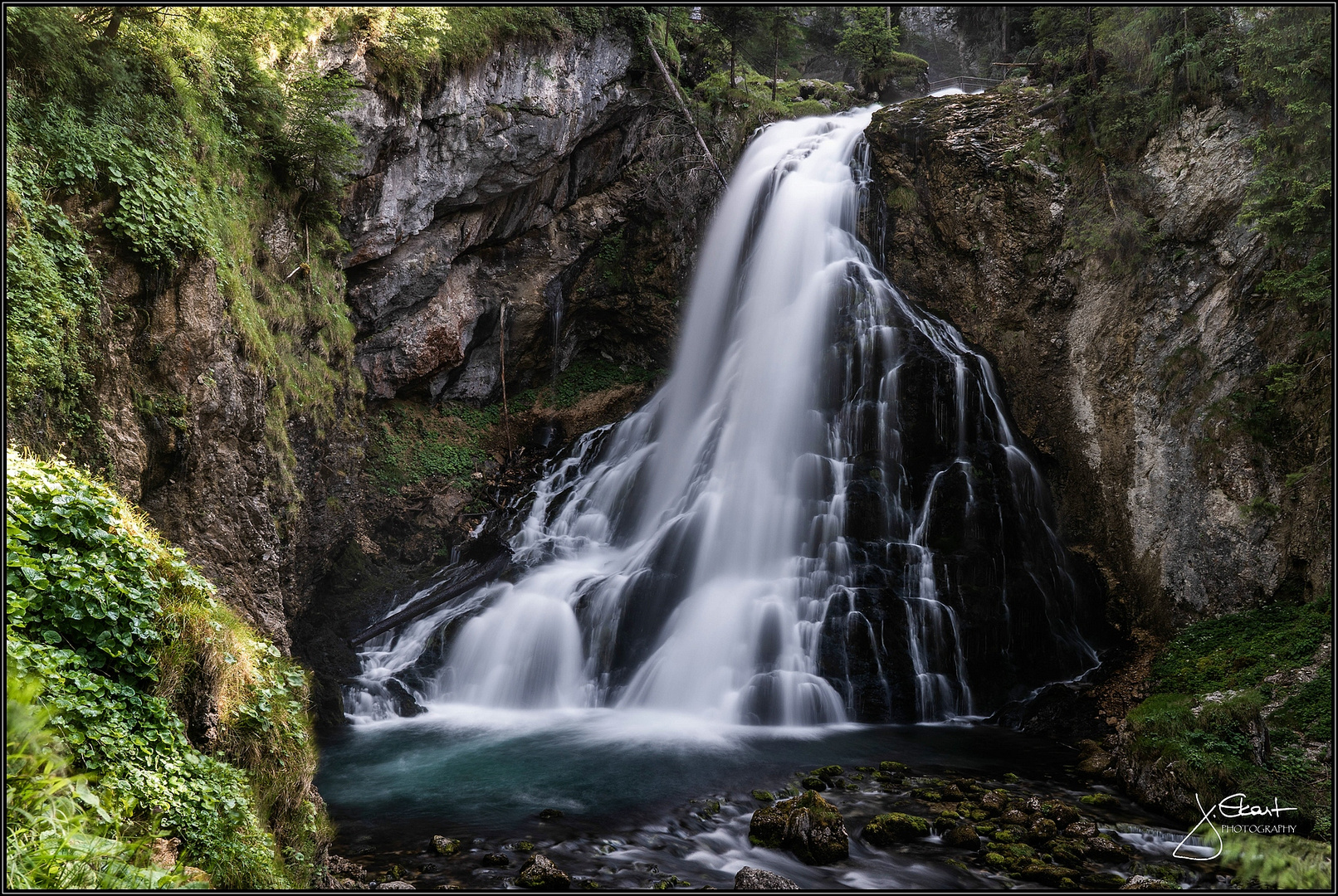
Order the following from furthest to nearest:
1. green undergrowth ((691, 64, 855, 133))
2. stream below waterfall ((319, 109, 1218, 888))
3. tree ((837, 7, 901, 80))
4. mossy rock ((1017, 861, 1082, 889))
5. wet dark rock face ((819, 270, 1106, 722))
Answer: tree ((837, 7, 901, 80))
green undergrowth ((691, 64, 855, 133))
wet dark rock face ((819, 270, 1106, 722))
stream below waterfall ((319, 109, 1218, 888))
mossy rock ((1017, 861, 1082, 889))

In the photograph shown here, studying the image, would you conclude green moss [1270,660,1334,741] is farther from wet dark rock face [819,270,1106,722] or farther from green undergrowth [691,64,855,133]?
green undergrowth [691,64,855,133]

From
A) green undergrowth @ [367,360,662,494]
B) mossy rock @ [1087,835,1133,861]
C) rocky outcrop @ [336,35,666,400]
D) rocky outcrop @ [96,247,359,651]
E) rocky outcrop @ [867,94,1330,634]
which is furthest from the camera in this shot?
green undergrowth @ [367,360,662,494]

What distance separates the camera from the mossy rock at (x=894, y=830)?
7.06 m

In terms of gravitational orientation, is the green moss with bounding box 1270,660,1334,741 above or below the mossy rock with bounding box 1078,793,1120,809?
above

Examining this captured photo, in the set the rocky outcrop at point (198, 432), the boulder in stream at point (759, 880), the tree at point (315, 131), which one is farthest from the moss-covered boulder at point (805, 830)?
the tree at point (315, 131)

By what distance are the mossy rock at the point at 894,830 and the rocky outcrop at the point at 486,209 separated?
46.0 ft

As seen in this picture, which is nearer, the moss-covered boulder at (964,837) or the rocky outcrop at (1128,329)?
the moss-covered boulder at (964,837)

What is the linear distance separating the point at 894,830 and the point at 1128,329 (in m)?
10.4

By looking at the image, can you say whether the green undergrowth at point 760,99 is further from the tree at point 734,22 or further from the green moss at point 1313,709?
the green moss at point 1313,709

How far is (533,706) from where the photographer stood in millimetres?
11906

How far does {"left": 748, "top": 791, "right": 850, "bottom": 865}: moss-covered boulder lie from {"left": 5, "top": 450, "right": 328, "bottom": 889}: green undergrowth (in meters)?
4.11

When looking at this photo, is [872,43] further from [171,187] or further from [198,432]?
[198,432]

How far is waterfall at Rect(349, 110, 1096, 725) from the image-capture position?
11.6 m

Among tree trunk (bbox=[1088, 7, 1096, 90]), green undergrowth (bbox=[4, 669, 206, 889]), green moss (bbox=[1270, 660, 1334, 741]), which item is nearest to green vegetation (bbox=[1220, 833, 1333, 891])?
green moss (bbox=[1270, 660, 1334, 741])
